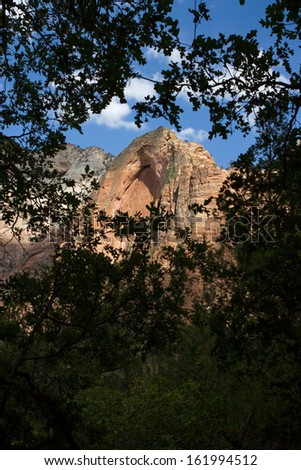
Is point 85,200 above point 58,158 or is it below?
below

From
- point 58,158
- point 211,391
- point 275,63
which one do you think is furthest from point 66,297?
point 58,158

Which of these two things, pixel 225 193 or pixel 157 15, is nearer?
pixel 157 15

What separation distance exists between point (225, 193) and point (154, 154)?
257ft

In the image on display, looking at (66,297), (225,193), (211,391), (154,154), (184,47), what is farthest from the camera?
(154,154)

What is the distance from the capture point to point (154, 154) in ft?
273

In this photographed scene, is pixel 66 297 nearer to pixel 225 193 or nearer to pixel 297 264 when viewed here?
pixel 225 193

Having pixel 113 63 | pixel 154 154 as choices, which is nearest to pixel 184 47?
pixel 113 63

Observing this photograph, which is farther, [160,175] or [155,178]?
[155,178]

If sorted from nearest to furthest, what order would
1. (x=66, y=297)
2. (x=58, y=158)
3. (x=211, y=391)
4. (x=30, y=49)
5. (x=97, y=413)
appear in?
(x=66, y=297) < (x=30, y=49) < (x=97, y=413) < (x=211, y=391) < (x=58, y=158)

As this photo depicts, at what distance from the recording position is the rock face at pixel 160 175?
74688mm

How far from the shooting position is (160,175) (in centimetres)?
8194

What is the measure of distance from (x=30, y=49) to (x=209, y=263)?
4396 millimetres

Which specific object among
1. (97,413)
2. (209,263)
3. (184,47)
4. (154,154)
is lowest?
(97,413)

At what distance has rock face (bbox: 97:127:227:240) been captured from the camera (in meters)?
74.7
